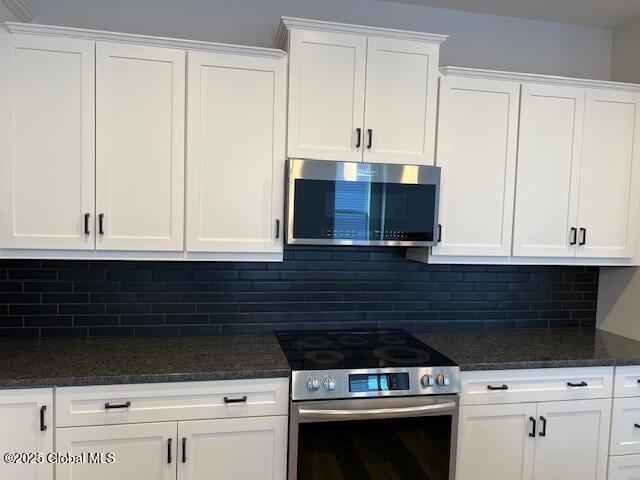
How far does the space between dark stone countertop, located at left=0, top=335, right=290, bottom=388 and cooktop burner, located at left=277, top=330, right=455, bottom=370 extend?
10 centimetres

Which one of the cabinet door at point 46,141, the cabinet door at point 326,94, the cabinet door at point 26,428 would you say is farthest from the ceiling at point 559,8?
the cabinet door at point 26,428

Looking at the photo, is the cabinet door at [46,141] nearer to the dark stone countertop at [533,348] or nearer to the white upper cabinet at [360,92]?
the white upper cabinet at [360,92]

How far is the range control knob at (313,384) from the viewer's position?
200 centimetres

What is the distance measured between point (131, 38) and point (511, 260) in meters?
2.17

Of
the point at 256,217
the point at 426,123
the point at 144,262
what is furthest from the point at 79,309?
the point at 426,123

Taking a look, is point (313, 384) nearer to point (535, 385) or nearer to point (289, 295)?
point (289, 295)

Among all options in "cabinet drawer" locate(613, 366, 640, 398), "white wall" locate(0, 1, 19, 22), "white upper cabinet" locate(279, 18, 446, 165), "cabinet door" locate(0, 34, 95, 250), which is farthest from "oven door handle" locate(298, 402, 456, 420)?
"white wall" locate(0, 1, 19, 22)

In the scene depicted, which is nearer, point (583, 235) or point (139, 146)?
point (139, 146)

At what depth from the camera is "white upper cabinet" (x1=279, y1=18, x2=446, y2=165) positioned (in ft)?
7.45

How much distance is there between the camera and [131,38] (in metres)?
2.12

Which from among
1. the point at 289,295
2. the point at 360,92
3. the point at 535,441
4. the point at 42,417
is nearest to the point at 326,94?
the point at 360,92

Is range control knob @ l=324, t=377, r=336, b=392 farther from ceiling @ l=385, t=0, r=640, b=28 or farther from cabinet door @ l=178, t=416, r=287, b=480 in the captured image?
ceiling @ l=385, t=0, r=640, b=28

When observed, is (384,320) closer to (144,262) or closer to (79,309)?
(144,262)

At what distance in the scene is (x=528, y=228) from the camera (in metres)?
2.57
